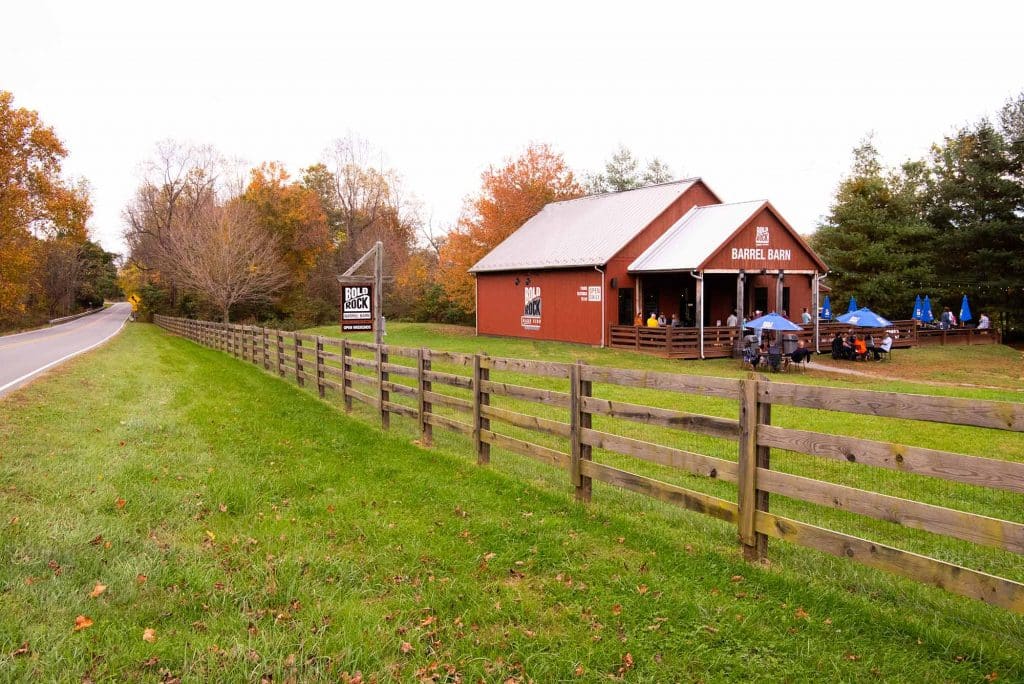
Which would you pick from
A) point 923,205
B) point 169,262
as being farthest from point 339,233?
point 923,205

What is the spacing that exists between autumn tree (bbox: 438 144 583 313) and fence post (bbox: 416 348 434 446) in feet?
107

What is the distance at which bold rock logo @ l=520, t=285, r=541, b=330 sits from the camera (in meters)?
30.1

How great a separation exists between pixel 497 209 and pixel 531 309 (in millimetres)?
13293

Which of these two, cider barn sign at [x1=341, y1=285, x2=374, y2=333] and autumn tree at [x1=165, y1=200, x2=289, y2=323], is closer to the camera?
cider barn sign at [x1=341, y1=285, x2=374, y2=333]

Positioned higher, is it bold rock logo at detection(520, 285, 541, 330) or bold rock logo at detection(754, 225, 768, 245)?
bold rock logo at detection(754, 225, 768, 245)

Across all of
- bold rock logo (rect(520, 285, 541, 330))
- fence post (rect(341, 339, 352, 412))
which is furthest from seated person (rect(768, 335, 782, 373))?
fence post (rect(341, 339, 352, 412))

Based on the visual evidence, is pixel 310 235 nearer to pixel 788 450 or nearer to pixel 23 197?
pixel 23 197

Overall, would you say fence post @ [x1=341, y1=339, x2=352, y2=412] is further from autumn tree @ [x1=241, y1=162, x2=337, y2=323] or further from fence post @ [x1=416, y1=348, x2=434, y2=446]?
autumn tree @ [x1=241, y1=162, x2=337, y2=323]

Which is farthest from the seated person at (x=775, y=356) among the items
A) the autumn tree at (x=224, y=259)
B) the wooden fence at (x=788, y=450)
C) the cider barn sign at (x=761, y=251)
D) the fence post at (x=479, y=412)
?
the autumn tree at (x=224, y=259)

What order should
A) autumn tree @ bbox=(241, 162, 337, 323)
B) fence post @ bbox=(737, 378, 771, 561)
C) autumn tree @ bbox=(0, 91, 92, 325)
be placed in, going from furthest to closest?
autumn tree @ bbox=(241, 162, 337, 323) → autumn tree @ bbox=(0, 91, 92, 325) → fence post @ bbox=(737, 378, 771, 561)

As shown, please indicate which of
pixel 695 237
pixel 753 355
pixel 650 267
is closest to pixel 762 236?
pixel 695 237

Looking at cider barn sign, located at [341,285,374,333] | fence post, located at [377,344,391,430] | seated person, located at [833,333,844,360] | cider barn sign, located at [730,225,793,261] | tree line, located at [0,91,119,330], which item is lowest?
seated person, located at [833,333,844,360]

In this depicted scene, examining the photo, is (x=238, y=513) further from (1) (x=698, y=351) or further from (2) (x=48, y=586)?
(1) (x=698, y=351)

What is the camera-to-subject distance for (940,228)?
41.1 m
